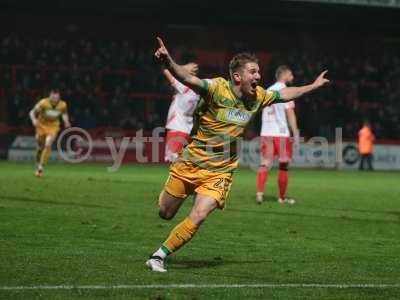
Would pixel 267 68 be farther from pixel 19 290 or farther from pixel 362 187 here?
pixel 19 290

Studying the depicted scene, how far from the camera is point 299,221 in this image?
14234 millimetres

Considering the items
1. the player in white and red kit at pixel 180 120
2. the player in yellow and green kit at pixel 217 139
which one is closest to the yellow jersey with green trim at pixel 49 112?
the player in white and red kit at pixel 180 120

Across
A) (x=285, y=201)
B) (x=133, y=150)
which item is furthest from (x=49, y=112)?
(x=285, y=201)

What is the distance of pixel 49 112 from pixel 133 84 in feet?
41.8

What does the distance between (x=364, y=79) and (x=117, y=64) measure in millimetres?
11302

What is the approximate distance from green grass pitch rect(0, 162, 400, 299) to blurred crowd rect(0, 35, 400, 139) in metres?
16.0

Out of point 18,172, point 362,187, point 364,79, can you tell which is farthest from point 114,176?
point 364,79

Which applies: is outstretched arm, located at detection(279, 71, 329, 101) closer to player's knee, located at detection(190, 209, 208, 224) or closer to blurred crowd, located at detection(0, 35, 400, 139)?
player's knee, located at detection(190, 209, 208, 224)

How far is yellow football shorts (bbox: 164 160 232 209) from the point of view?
927cm

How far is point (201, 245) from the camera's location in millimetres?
11102

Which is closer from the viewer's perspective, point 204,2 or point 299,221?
point 299,221
